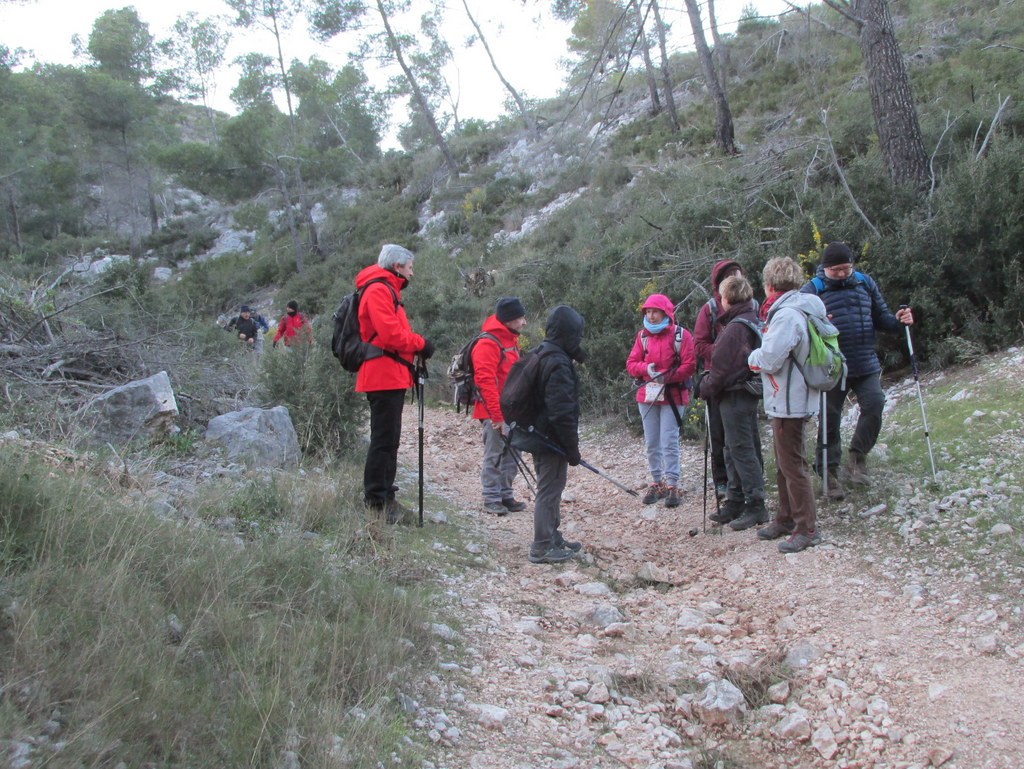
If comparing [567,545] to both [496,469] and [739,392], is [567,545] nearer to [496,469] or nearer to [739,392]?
[496,469]

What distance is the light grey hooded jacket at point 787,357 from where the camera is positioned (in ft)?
15.4

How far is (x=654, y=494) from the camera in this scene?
6.51 meters

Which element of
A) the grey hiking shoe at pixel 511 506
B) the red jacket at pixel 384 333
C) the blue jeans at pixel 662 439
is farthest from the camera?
the grey hiking shoe at pixel 511 506

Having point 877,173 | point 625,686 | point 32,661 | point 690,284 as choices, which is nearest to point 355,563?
point 625,686

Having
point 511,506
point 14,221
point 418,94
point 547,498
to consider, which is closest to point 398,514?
point 547,498

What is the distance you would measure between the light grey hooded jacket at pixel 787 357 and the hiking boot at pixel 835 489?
0.95m

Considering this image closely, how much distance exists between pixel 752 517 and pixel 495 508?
2176 mm

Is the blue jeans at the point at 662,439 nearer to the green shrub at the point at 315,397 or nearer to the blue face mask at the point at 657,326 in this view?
the blue face mask at the point at 657,326

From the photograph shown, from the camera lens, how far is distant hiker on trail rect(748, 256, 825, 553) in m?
4.70

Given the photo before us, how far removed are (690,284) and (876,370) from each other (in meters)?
4.49

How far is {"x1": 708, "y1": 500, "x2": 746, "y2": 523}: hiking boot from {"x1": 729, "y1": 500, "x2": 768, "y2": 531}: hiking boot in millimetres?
173

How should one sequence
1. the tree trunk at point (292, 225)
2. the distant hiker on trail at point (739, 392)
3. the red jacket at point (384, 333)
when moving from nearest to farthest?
the red jacket at point (384, 333)
the distant hiker on trail at point (739, 392)
the tree trunk at point (292, 225)

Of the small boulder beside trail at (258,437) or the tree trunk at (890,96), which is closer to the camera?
the small boulder beside trail at (258,437)

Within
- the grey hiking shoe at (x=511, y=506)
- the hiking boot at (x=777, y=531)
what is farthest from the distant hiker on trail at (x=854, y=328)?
the grey hiking shoe at (x=511, y=506)
